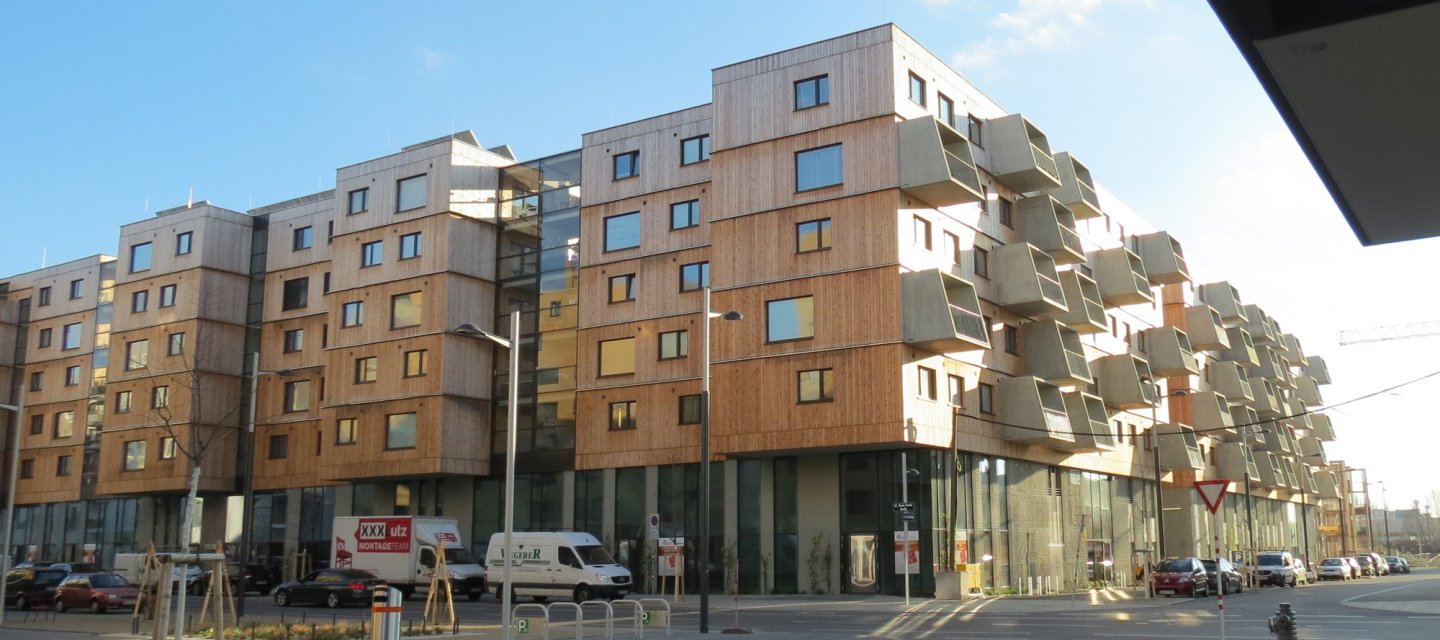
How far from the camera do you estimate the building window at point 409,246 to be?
56.3 m

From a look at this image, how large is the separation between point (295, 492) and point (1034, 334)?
3734cm

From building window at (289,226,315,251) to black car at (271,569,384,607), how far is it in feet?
81.7

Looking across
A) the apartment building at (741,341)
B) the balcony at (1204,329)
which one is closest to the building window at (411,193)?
the apartment building at (741,341)

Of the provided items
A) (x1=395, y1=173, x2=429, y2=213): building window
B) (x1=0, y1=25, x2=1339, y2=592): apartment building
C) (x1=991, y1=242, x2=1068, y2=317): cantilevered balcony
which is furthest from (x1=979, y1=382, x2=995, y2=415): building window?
(x1=395, y1=173, x2=429, y2=213): building window

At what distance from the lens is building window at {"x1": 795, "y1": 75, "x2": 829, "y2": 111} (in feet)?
152

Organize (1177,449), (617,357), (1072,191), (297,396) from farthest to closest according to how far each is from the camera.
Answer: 1. (297,396)
2. (1177,449)
3. (1072,191)
4. (617,357)

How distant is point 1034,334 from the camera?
2032 inches

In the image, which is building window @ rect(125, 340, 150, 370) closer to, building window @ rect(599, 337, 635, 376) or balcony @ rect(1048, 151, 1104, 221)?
building window @ rect(599, 337, 635, 376)

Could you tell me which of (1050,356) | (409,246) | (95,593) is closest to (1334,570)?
(1050,356)

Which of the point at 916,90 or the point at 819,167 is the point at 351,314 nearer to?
the point at 819,167

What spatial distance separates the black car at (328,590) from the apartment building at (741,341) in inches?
377

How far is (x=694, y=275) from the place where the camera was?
50.4 metres

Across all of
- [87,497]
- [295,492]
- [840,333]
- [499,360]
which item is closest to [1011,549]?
[840,333]

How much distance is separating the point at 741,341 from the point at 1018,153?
14.2 metres
